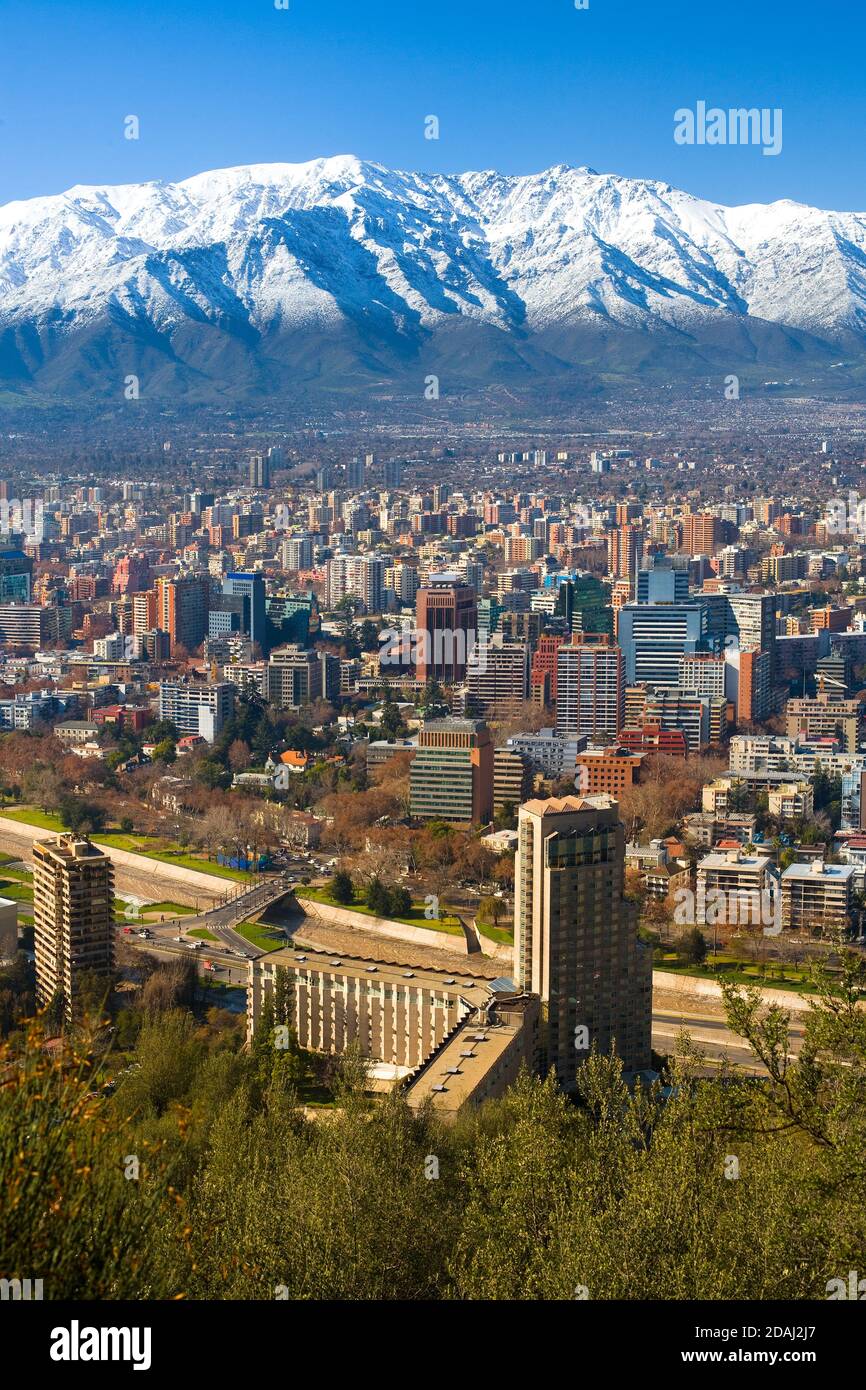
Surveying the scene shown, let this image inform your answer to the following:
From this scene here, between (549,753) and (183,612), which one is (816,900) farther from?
(183,612)

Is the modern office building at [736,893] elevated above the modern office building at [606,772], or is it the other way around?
the modern office building at [606,772]

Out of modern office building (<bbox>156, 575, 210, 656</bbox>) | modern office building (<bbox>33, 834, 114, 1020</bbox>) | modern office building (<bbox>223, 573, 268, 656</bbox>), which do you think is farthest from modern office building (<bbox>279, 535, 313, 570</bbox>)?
modern office building (<bbox>33, 834, 114, 1020</bbox>)

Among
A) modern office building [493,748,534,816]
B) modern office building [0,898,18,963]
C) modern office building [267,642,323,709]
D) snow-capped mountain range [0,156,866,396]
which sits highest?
snow-capped mountain range [0,156,866,396]

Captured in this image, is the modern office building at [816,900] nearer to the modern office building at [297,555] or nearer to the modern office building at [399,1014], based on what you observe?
the modern office building at [399,1014]

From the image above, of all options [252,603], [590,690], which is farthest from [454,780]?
[252,603]

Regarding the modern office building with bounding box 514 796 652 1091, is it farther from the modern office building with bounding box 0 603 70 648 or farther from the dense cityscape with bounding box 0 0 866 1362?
the modern office building with bounding box 0 603 70 648

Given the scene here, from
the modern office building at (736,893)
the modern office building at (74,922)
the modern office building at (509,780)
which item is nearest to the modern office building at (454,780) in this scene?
the modern office building at (509,780)
